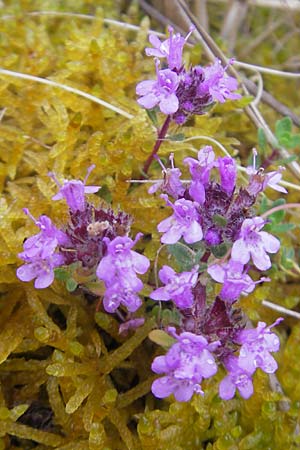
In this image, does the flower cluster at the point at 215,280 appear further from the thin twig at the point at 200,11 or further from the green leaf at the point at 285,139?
the thin twig at the point at 200,11

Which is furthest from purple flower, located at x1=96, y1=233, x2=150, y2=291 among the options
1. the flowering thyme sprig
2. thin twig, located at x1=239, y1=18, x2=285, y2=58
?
thin twig, located at x1=239, y1=18, x2=285, y2=58

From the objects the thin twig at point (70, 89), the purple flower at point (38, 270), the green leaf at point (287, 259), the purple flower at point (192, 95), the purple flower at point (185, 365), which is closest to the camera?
the purple flower at point (185, 365)

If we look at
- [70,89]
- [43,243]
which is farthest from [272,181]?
[70,89]

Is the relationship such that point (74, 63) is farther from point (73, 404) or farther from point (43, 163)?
point (73, 404)

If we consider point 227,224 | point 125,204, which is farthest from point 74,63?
point 227,224

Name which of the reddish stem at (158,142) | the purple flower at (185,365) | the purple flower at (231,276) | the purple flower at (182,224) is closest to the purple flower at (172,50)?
the reddish stem at (158,142)

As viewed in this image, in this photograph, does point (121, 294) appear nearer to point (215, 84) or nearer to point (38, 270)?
point (38, 270)

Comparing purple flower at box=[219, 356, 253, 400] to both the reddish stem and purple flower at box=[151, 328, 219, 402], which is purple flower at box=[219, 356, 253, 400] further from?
the reddish stem
